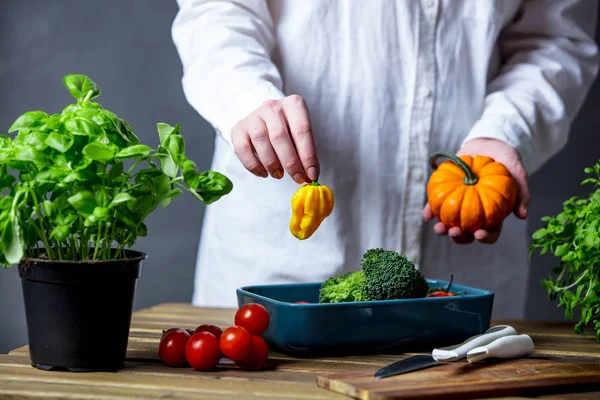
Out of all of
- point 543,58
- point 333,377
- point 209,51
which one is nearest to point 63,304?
point 333,377

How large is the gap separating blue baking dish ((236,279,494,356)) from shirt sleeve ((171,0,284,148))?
0.41 meters

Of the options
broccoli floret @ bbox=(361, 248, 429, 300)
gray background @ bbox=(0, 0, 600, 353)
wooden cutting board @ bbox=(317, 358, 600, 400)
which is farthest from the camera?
gray background @ bbox=(0, 0, 600, 353)

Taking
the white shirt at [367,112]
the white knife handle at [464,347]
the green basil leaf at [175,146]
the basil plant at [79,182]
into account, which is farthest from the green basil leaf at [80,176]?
the white shirt at [367,112]

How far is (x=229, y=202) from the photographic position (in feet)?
5.56

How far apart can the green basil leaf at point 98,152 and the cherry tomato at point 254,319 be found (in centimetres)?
31

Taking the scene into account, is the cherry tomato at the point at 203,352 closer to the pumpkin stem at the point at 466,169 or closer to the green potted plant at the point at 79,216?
the green potted plant at the point at 79,216

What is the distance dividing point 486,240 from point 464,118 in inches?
14.6

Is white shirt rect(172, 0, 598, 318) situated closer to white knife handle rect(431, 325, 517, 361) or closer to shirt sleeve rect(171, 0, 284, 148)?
shirt sleeve rect(171, 0, 284, 148)

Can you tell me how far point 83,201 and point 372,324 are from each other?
1.48ft

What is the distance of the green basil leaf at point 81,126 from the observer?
0.86 meters

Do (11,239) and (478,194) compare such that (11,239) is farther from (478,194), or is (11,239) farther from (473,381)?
(478,194)

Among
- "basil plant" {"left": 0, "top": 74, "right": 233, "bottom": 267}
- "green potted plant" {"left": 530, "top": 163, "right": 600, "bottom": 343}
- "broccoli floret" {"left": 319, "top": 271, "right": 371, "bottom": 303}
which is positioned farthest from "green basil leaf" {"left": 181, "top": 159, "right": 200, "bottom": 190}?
"green potted plant" {"left": 530, "top": 163, "right": 600, "bottom": 343}

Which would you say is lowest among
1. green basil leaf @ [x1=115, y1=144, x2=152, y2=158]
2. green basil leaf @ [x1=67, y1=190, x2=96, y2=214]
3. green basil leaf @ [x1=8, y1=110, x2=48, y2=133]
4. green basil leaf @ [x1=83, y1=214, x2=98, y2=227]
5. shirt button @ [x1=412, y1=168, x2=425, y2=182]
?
green basil leaf @ [x1=83, y1=214, x2=98, y2=227]

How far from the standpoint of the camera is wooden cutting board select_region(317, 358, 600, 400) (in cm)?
83
